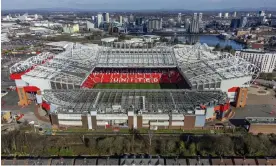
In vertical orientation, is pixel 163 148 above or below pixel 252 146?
below

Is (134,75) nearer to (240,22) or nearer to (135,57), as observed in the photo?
(135,57)

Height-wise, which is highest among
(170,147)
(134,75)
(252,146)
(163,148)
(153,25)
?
(153,25)

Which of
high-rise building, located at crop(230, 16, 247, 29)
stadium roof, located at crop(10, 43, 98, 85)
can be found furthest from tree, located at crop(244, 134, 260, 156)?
high-rise building, located at crop(230, 16, 247, 29)

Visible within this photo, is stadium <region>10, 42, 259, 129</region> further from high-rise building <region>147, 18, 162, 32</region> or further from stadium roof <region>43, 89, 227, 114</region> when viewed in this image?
high-rise building <region>147, 18, 162, 32</region>

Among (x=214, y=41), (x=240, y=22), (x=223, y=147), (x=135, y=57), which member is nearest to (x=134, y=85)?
(x=135, y=57)

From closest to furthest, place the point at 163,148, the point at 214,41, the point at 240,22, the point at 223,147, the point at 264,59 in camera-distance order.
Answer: the point at 223,147 < the point at 163,148 < the point at 264,59 < the point at 214,41 < the point at 240,22

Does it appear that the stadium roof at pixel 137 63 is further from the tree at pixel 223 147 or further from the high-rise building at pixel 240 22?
the high-rise building at pixel 240 22
